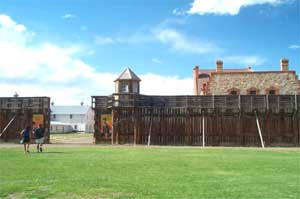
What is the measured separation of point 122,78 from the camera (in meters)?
33.8

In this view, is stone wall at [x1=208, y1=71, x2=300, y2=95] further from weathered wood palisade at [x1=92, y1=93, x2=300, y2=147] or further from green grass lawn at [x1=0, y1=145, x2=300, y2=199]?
green grass lawn at [x1=0, y1=145, x2=300, y2=199]

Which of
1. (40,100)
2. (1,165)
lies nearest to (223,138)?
(40,100)

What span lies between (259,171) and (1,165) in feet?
29.3

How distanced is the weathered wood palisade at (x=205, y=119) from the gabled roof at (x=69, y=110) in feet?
209

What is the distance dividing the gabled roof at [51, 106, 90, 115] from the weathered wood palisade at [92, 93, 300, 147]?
63633mm

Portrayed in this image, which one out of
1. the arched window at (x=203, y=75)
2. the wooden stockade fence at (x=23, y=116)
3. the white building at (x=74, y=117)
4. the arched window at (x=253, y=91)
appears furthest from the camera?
the white building at (x=74, y=117)

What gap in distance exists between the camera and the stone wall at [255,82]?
38344 mm

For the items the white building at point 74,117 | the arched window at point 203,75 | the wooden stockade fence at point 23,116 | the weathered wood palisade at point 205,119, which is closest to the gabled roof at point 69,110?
the white building at point 74,117

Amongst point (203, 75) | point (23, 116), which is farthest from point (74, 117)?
point (23, 116)

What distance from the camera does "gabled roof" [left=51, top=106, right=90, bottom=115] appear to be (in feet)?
315

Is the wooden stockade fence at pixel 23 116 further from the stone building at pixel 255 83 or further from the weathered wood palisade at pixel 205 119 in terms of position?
the stone building at pixel 255 83

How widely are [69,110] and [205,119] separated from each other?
6976 centimetres

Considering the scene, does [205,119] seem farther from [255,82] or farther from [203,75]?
[203,75]

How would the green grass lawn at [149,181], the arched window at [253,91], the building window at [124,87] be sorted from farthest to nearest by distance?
the arched window at [253,91] < the building window at [124,87] < the green grass lawn at [149,181]
